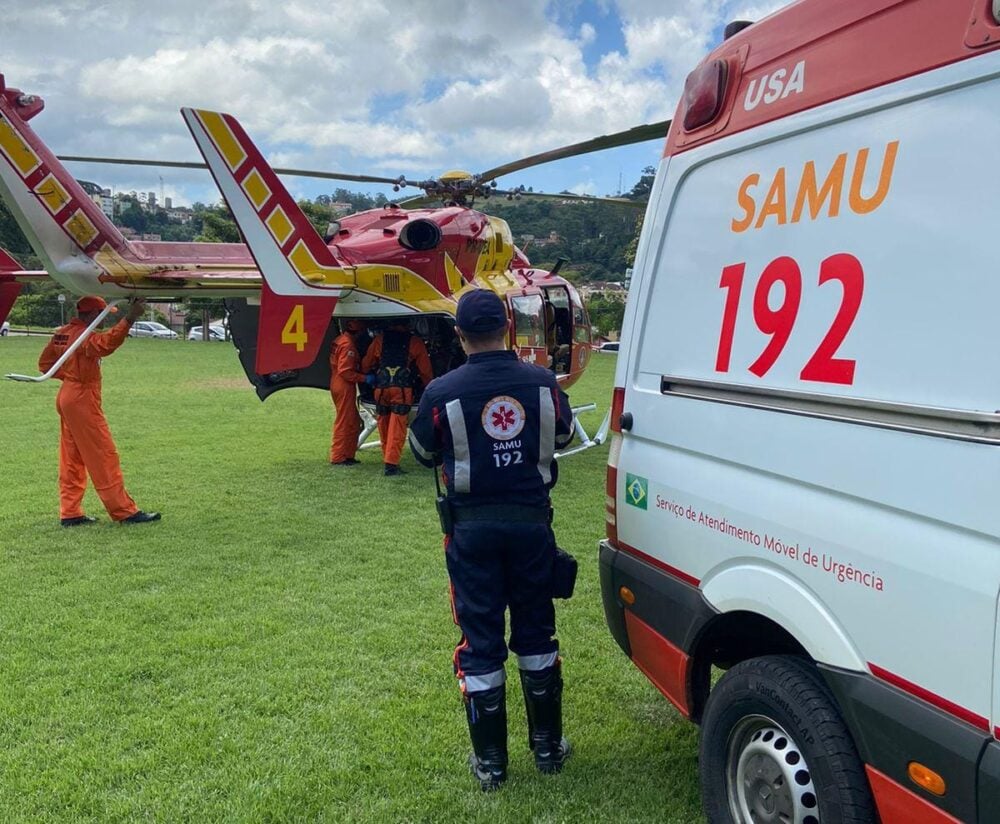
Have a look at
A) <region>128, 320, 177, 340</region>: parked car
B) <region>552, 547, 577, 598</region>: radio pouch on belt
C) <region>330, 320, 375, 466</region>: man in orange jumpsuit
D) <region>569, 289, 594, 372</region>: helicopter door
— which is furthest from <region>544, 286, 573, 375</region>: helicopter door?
<region>128, 320, 177, 340</region>: parked car

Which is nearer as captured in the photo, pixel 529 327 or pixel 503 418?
pixel 503 418

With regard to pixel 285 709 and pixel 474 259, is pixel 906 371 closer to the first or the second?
pixel 285 709

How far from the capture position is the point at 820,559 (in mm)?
2068

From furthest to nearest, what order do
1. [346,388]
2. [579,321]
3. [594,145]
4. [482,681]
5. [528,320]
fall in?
[579,321], [528,320], [346,388], [594,145], [482,681]

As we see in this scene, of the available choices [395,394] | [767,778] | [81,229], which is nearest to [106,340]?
[81,229]

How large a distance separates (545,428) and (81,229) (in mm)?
5483

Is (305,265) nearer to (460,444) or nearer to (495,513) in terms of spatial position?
(460,444)

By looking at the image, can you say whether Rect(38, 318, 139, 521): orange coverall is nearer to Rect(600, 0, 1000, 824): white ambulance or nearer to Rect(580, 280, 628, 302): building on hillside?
Rect(600, 0, 1000, 824): white ambulance

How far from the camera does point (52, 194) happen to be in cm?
659

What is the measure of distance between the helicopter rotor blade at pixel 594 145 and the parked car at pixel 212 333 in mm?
36649

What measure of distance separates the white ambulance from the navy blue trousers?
0.39m

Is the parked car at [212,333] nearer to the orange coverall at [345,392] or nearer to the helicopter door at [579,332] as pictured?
the helicopter door at [579,332]

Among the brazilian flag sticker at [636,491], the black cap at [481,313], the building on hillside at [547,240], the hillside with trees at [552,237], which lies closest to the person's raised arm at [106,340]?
the black cap at [481,313]

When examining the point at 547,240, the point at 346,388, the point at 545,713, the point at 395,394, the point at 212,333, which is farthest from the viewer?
the point at 547,240
